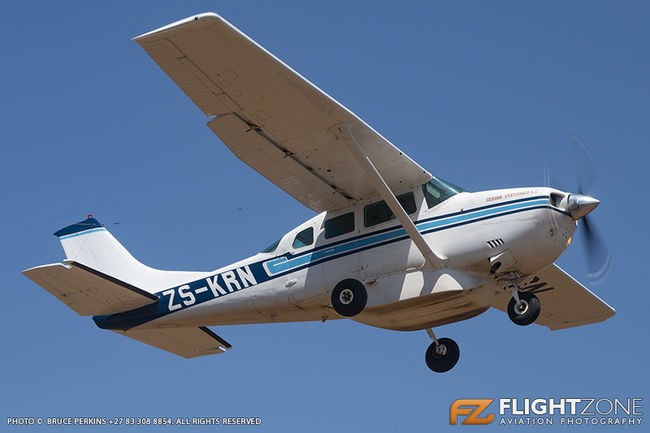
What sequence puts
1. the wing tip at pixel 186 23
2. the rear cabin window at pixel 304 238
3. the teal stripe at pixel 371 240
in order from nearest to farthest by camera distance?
the wing tip at pixel 186 23 < the teal stripe at pixel 371 240 < the rear cabin window at pixel 304 238

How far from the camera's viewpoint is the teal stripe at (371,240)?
628 inches

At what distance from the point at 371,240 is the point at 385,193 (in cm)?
113

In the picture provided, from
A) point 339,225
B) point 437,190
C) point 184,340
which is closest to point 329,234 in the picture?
point 339,225

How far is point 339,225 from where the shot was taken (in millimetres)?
17312

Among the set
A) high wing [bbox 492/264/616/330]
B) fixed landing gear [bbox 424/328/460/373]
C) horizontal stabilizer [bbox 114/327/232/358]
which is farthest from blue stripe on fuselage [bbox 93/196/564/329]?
high wing [bbox 492/264/616/330]

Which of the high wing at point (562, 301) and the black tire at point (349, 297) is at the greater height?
the high wing at point (562, 301)

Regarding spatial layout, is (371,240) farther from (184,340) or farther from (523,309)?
(184,340)

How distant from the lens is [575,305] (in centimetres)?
2048

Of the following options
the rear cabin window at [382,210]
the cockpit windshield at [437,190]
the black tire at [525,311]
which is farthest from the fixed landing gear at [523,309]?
the rear cabin window at [382,210]

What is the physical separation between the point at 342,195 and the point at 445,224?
1921mm

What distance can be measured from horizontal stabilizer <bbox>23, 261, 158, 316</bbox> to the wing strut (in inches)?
196

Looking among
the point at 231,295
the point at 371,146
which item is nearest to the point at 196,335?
the point at 231,295

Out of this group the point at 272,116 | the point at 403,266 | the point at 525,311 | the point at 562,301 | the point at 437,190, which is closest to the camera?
the point at 272,116

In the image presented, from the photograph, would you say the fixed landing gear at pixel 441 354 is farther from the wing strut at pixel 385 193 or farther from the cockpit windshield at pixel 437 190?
the cockpit windshield at pixel 437 190
